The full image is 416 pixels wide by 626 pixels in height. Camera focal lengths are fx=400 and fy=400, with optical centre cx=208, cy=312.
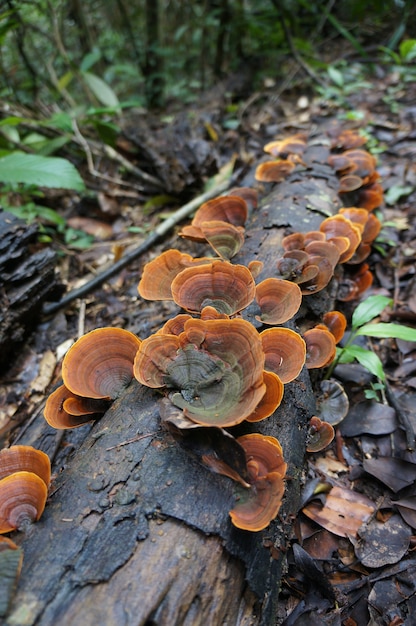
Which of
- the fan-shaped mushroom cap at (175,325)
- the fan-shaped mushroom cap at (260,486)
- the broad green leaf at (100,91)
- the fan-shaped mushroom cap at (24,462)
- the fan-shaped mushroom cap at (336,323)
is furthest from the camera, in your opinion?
the broad green leaf at (100,91)

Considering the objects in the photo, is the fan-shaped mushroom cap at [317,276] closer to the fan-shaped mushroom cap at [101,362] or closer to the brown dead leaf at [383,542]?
the fan-shaped mushroom cap at [101,362]

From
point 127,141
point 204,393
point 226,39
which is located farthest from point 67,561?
point 226,39

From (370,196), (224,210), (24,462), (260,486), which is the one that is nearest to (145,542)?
(260,486)

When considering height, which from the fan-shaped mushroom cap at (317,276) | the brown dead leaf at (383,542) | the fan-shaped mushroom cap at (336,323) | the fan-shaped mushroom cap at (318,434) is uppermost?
the fan-shaped mushroom cap at (317,276)

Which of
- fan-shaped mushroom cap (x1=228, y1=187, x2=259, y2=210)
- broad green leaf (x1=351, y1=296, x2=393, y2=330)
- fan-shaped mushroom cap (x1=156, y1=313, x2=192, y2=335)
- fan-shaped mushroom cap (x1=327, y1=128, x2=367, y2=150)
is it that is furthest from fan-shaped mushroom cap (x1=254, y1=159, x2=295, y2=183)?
fan-shaped mushroom cap (x1=156, y1=313, x2=192, y2=335)

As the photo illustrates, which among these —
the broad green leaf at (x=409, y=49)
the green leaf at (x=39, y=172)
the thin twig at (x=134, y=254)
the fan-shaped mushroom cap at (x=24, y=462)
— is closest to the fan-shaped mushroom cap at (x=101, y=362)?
the fan-shaped mushroom cap at (x=24, y=462)

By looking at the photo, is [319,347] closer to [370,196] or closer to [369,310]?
[369,310]

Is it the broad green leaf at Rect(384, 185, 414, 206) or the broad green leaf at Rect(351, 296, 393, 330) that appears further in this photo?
the broad green leaf at Rect(384, 185, 414, 206)

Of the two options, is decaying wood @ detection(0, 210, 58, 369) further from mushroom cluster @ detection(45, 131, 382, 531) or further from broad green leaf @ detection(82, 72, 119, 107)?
broad green leaf @ detection(82, 72, 119, 107)
